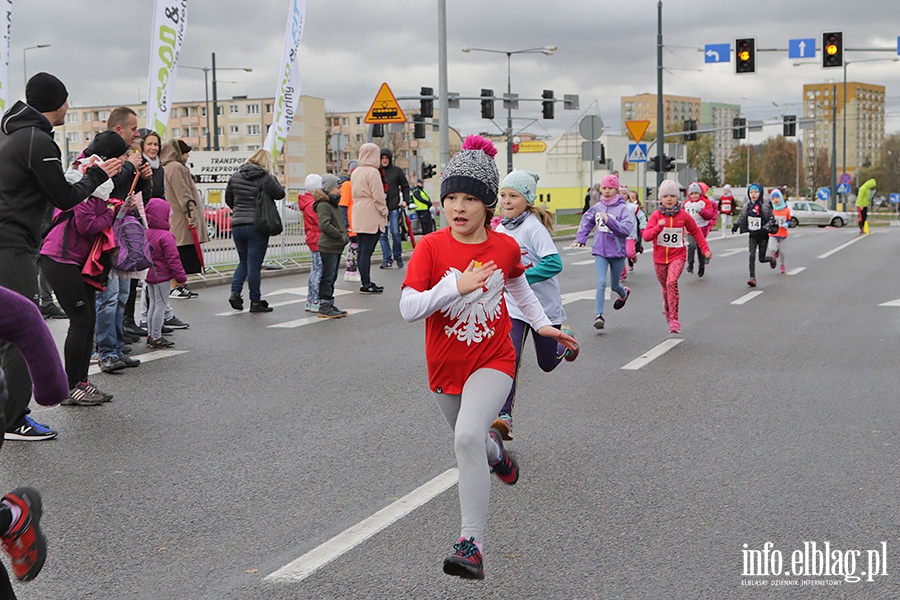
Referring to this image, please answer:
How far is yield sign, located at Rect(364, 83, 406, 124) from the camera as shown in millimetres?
23859

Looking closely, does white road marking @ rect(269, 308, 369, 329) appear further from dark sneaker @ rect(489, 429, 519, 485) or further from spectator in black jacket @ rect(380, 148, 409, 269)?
dark sneaker @ rect(489, 429, 519, 485)

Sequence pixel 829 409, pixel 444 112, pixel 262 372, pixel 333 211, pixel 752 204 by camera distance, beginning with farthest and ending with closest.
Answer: pixel 444 112
pixel 752 204
pixel 333 211
pixel 262 372
pixel 829 409

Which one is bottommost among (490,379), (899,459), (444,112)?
(899,459)

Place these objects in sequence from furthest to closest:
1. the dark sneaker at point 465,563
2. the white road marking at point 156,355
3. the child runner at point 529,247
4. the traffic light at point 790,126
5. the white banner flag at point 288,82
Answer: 1. the traffic light at point 790,126
2. the white banner flag at point 288,82
3. the white road marking at point 156,355
4. the child runner at point 529,247
5. the dark sneaker at point 465,563

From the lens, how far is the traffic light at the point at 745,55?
3075 centimetres

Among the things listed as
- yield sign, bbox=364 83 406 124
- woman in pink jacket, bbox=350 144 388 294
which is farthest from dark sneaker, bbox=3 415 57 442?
yield sign, bbox=364 83 406 124

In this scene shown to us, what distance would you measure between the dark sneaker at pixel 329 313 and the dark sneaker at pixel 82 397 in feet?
18.2

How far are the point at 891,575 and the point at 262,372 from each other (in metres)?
6.14

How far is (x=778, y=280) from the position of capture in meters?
19.2

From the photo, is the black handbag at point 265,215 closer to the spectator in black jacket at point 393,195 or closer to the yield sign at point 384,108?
the spectator in black jacket at point 393,195

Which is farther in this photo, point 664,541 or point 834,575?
point 664,541

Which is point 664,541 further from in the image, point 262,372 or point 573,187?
point 573,187

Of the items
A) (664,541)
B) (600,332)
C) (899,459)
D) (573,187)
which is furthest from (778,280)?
(573,187)

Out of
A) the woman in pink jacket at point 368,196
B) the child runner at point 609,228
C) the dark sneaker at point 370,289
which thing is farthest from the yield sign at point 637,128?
the child runner at point 609,228
